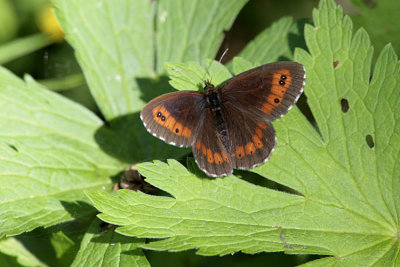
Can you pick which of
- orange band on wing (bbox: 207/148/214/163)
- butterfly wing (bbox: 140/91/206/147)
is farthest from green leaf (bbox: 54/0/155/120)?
orange band on wing (bbox: 207/148/214/163)

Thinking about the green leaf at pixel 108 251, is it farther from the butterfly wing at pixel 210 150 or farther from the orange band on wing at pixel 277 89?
the orange band on wing at pixel 277 89

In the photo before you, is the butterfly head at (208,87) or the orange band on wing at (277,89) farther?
the butterfly head at (208,87)

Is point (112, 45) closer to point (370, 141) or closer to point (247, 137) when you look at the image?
point (247, 137)

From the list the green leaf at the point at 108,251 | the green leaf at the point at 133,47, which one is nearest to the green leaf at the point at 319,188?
the green leaf at the point at 108,251

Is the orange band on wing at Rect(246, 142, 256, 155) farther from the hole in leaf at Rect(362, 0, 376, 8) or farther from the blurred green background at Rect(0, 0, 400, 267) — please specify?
the hole in leaf at Rect(362, 0, 376, 8)

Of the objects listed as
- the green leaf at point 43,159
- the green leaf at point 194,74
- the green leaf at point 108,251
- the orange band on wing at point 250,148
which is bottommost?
the green leaf at point 108,251

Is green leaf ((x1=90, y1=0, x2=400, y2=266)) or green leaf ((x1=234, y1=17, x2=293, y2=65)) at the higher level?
green leaf ((x1=234, y1=17, x2=293, y2=65))
